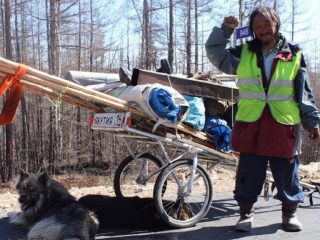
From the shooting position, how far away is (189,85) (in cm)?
528

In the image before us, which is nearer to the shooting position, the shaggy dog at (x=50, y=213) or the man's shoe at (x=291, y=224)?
the shaggy dog at (x=50, y=213)

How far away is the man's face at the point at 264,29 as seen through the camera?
180 inches

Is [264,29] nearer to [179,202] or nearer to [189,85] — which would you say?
[189,85]

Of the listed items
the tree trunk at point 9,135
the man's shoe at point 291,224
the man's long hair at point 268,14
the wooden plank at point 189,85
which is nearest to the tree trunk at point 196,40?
the tree trunk at point 9,135

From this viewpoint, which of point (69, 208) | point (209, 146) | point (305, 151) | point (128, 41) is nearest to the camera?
point (69, 208)

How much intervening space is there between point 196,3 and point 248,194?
27.3 meters

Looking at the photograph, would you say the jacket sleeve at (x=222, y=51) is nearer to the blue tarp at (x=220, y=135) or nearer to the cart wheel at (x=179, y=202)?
the blue tarp at (x=220, y=135)

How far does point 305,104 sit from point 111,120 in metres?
2.03

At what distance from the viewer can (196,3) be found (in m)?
30.7

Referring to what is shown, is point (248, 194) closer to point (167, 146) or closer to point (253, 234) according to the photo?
point (253, 234)

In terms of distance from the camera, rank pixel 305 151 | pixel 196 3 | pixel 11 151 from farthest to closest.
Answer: pixel 196 3, pixel 11 151, pixel 305 151

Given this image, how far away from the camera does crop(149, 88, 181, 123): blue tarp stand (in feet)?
15.5

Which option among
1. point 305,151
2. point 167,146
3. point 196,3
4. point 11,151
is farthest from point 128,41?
point 167,146

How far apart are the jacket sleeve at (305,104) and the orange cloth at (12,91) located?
2.69m
